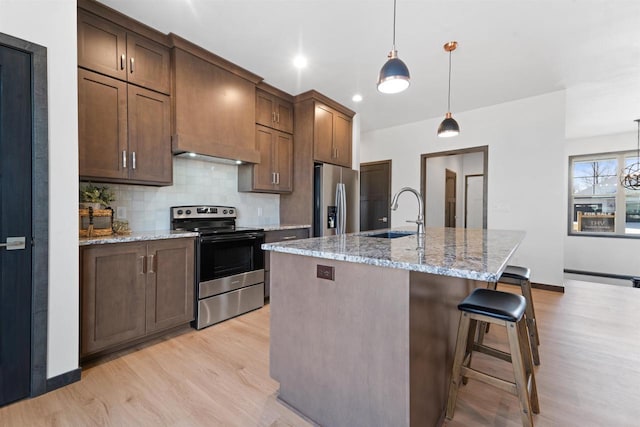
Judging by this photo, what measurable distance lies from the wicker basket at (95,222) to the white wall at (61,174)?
39 cm

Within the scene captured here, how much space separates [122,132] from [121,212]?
748 mm

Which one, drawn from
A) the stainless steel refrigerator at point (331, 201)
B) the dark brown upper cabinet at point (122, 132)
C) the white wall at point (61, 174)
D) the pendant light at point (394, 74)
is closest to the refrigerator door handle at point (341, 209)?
the stainless steel refrigerator at point (331, 201)

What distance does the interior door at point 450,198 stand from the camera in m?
6.20

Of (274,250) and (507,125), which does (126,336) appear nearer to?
(274,250)

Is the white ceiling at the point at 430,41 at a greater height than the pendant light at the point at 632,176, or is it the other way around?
the white ceiling at the point at 430,41

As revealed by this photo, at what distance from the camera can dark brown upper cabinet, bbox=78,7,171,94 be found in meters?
2.15

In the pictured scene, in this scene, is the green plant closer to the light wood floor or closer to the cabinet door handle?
the cabinet door handle

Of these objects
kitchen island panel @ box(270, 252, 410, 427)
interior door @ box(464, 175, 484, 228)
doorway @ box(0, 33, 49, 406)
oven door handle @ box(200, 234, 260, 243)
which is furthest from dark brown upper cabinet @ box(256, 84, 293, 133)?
interior door @ box(464, 175, 484, 228)

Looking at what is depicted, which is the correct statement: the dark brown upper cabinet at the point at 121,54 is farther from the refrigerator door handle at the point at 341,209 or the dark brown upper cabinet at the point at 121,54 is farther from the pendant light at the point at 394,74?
the refrigerator door handle at the point at 341,209

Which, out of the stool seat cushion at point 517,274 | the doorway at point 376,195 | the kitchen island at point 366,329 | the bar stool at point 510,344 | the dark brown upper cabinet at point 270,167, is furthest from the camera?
the doorway at point 376,195

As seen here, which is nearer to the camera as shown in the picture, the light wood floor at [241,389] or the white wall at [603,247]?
the light wood floor at [241,389]

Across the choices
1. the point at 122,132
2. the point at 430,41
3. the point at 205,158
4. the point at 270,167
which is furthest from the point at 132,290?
the point at 430,41

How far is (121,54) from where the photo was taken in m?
2.34

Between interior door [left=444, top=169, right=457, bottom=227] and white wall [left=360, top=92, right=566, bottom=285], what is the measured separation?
1761mm
